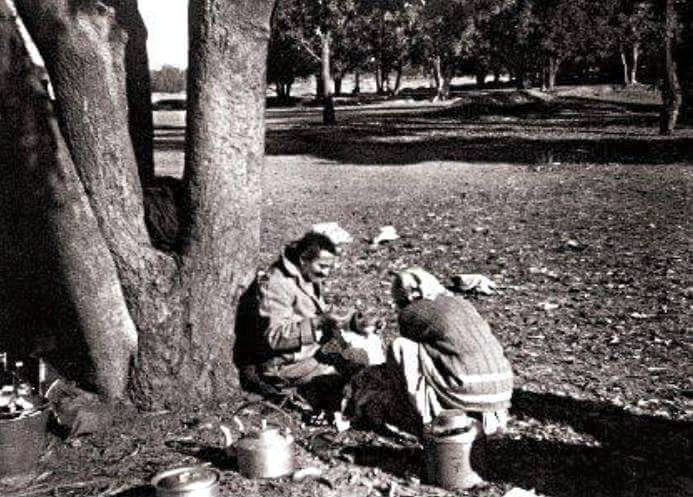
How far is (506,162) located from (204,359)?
17.3 metres

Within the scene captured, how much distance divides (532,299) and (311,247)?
3922 millimetres

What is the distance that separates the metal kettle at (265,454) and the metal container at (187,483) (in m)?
0.40

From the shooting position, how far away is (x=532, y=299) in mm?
9570

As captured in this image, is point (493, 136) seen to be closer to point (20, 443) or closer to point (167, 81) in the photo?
point (20, 443)

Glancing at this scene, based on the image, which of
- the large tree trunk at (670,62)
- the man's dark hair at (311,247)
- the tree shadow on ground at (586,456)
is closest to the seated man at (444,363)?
the tree shadow on ground at (586,456)

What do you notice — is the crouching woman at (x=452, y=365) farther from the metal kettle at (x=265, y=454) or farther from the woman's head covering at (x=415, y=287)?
the metal kettle at (x=265, y=454)

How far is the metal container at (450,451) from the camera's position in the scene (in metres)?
5.04

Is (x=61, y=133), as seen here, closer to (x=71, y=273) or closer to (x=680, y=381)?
(x=71, y=273)

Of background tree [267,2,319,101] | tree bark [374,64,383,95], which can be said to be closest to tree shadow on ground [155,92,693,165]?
background tree [267,2,319,101]

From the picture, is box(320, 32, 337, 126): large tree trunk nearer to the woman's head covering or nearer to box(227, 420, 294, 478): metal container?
the woman's head covering

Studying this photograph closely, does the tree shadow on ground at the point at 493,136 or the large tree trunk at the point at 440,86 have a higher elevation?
the large tree trunk at the point at 440,86

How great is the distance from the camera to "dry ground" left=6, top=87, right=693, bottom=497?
17.9ft

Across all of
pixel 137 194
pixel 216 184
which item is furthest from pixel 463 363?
pixel 137 194

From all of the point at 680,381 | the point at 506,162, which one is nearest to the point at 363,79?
the point at 506,162
